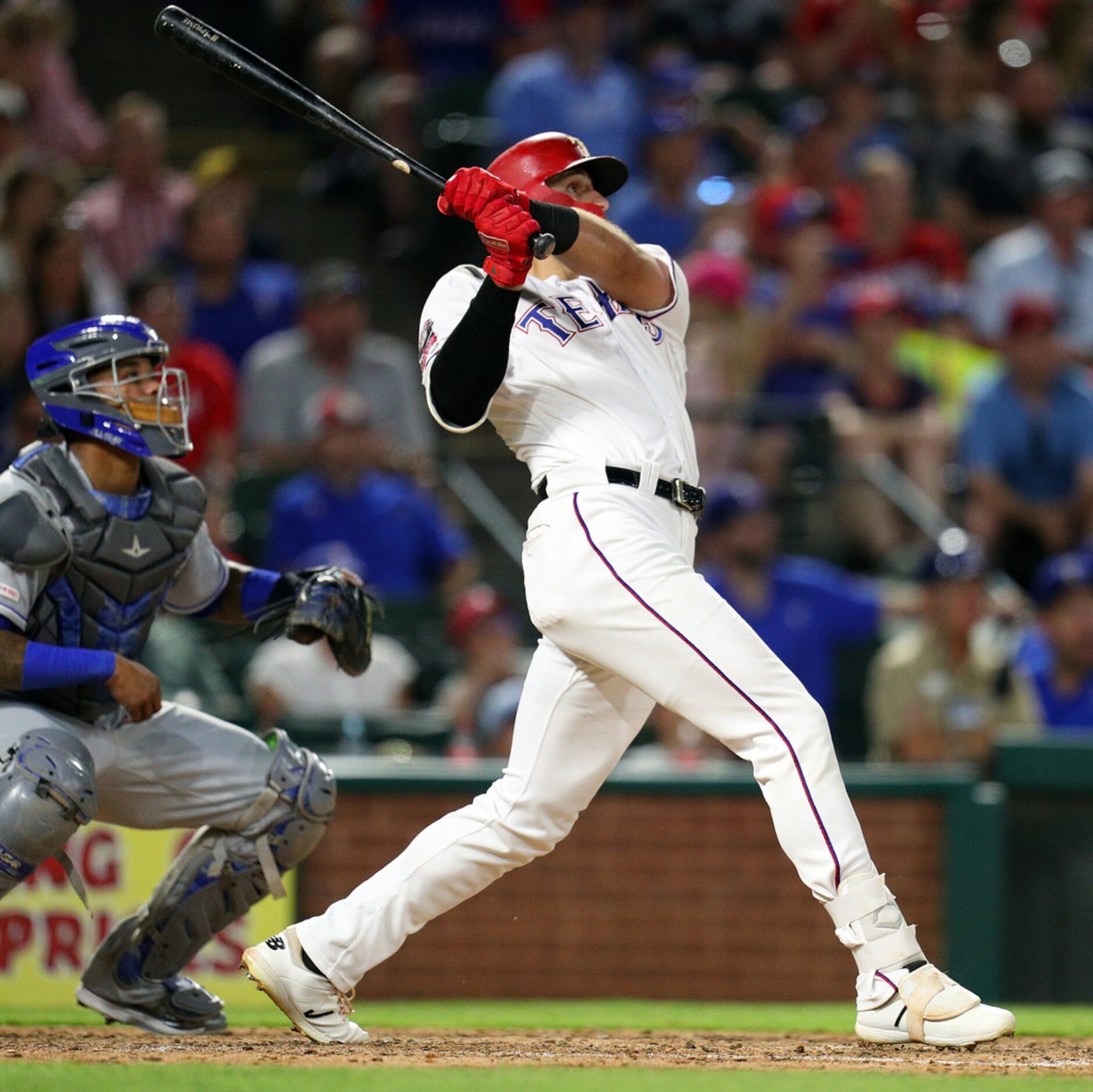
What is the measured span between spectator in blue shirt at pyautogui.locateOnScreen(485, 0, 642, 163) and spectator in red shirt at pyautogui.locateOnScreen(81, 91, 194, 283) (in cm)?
182

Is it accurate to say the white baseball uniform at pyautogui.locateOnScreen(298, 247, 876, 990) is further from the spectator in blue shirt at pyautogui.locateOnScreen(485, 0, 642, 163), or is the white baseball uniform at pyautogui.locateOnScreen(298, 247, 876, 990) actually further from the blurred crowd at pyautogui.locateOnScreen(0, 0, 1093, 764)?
the spectator in blue shirt at pyautogui.locateOnScreen(485, 0, 642, 163)

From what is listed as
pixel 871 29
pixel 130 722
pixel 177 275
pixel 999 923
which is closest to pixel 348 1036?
pixel 130 722

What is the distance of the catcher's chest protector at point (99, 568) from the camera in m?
4.11

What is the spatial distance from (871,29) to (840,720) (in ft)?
17.6

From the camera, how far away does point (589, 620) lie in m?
3.73

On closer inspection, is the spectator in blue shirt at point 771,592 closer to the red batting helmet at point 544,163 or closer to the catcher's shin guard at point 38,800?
the red batting helmet at point 544,163

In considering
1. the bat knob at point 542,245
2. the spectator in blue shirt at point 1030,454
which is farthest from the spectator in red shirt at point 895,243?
the bat knob at point 542,245

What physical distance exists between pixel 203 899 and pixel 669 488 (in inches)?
60.0

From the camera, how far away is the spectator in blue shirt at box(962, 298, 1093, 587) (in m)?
7.79

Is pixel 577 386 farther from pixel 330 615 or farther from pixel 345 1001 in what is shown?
pixel 345 1001

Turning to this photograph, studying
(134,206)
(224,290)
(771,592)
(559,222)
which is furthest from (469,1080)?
(134,206)

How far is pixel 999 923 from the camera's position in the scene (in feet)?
19.5

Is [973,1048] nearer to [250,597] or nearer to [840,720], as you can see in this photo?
[250,597]

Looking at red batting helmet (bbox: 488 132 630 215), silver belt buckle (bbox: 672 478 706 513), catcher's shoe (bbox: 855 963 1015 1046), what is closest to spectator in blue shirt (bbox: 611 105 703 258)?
red batting helmet (bbox: 488 132 630 215)
